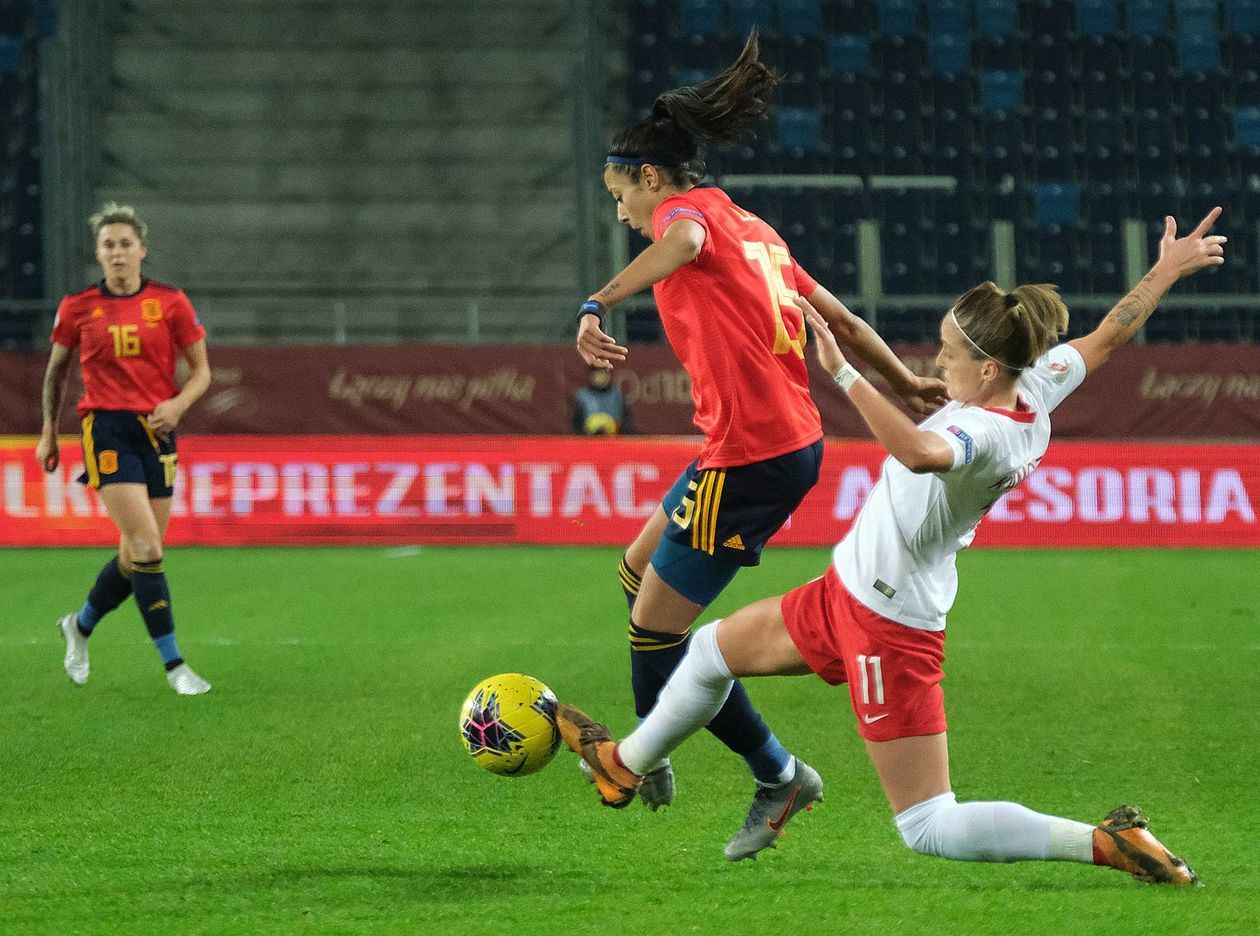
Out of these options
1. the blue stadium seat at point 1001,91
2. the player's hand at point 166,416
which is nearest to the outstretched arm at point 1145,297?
the player's hand at point 166,416

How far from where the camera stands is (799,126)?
23078 mm

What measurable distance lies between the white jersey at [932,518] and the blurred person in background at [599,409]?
12563 millimetres

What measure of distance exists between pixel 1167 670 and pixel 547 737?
432cm

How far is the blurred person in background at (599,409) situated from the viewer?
16875mm

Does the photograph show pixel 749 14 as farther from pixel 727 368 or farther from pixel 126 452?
pixel 727 368

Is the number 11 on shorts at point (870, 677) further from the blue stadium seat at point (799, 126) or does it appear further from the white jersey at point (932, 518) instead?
the blue stadium seat at point (799, 126)

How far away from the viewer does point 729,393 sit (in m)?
4.86

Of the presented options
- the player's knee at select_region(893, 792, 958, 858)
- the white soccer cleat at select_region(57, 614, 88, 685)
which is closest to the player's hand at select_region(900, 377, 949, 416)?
the player's knee at select_region(893, 792, 958, 858)

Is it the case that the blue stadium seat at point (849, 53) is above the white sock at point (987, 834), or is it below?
above

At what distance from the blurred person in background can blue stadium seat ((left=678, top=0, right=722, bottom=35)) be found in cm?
822

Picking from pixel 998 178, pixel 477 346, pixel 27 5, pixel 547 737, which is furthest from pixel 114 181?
pixel 547 737

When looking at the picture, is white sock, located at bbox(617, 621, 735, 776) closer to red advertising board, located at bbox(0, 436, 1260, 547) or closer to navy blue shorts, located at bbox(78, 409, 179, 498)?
navy blue shorts, located at bbox(78, 409, 179, 498)

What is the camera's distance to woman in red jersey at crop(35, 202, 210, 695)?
7.78 metres

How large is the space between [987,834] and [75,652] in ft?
17.5
